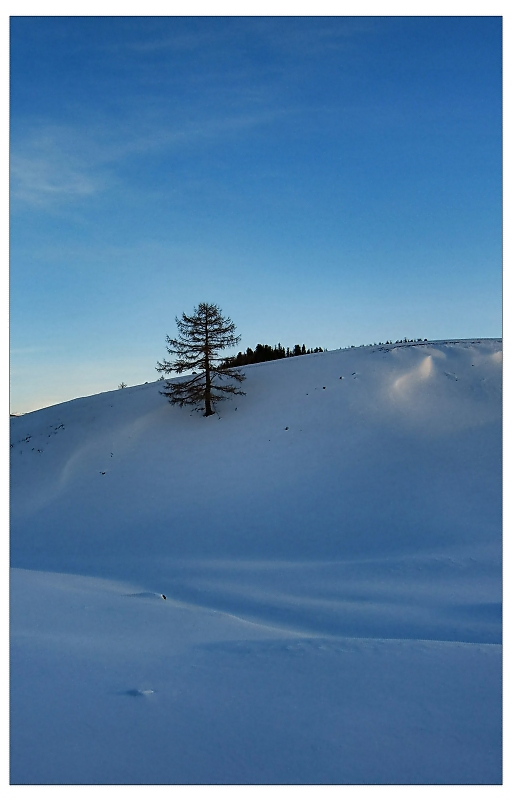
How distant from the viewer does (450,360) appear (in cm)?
2630

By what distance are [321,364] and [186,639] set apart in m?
22.0

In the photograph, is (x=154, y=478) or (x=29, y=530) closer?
(x=29, y=530)

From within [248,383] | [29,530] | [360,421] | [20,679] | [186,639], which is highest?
[248,383]

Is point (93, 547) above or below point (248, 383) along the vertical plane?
below

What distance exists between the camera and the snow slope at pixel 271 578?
4043mm

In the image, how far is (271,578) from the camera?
1229cm

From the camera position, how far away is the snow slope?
13.3 feet

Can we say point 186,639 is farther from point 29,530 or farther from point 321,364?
point 321,364
